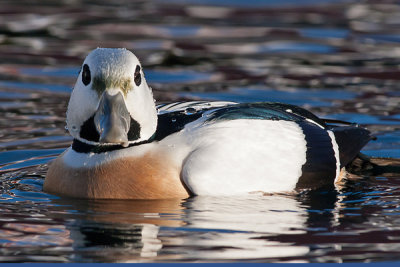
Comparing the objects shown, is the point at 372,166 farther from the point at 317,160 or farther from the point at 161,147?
the point at 161,147

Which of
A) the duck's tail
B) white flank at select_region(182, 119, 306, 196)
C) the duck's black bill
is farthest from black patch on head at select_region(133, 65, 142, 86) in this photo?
the duck's tail

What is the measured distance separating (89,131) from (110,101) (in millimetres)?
478

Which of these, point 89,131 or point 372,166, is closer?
point 89,131

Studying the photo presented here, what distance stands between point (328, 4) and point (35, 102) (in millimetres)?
8097

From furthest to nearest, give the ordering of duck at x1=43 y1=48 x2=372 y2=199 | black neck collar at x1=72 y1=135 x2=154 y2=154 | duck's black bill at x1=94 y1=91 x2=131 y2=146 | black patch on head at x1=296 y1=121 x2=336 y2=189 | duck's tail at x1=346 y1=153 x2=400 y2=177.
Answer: duck's tail at x1=346 y1=153 x2=400 y2=177 < black patch on head at x1=296 y1=121 x2=336 y2=189 < black neck collar at x1=72 y1=135 x2=154 y2=154 < duck at x1=43 y1=48 x2=372 y2=199 < duck's black bill at x1=94 y1=91 x2=131 y2=146

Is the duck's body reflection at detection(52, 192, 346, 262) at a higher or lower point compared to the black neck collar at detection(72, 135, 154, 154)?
lower

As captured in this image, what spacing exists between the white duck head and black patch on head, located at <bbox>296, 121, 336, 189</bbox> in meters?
1.57

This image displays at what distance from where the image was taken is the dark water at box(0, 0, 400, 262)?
6.77 metres

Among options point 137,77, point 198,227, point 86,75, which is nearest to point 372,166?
point 198,227

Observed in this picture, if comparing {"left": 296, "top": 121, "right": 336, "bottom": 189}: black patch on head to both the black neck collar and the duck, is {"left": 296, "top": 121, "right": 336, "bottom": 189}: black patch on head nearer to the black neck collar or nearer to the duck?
the duck

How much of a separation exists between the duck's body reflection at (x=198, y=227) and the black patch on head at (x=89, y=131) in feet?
1.81

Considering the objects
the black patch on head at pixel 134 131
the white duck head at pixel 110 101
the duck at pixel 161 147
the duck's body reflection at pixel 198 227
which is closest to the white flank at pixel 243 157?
the duck at pixel 161 147

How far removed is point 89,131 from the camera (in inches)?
303

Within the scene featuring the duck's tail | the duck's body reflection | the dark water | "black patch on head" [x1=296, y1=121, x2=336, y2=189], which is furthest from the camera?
the duck's tail
